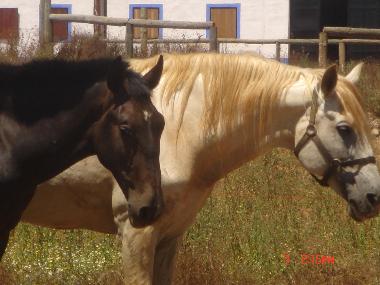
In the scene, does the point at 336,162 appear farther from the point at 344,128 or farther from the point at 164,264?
the point at 164,264

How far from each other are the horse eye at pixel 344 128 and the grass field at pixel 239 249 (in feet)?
5.54

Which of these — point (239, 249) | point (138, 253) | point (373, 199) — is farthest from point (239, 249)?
point (373, 199)

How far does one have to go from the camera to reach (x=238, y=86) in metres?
6.12

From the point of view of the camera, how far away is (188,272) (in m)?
7.16

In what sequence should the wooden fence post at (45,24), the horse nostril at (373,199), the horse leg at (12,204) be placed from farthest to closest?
the wooden fence post at (45,24), the horse nostril at (373,199), the horse leg at (12,204)

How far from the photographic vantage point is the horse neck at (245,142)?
6.06 metres

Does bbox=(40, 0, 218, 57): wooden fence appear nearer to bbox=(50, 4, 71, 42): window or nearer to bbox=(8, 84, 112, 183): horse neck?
bbox=(8, 84, 112, 183): horse neck

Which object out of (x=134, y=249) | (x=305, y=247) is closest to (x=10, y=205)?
(x=134, y=249)

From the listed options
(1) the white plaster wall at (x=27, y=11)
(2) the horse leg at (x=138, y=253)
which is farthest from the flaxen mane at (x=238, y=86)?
(1) the white plaster wall at (x=27, y=11)

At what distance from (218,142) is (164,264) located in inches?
31.4

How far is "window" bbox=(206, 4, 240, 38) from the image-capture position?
102 feet

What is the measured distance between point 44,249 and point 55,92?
270 centimetres

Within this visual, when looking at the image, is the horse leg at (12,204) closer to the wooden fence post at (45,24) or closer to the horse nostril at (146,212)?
the horse nostril at (146,212)

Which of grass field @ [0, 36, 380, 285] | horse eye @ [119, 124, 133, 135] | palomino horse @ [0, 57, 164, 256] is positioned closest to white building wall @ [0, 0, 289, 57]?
grass field @ [0, 36, 380, 285]
